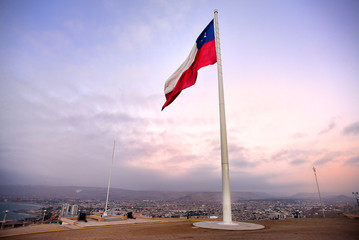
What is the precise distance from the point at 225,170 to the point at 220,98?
13.7ft

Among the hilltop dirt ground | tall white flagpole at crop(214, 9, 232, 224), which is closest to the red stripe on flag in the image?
tall white flagpole at crop(214, 9, 232, 224)

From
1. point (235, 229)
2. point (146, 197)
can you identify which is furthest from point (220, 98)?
point (146, 197)

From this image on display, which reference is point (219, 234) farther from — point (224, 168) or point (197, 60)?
point (197, 60)

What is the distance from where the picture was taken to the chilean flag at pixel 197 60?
12.5 meters

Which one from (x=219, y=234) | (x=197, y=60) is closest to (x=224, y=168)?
(x=219, y=234)

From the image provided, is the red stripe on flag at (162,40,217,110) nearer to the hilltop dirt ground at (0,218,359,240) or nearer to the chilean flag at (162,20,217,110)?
the chilean flag at (162,20,217,110)

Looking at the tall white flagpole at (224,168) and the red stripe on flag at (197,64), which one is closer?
the tall white flagpole at (224,168)

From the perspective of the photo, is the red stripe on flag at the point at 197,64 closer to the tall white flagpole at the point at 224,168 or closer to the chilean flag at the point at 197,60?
the chilean flag at the point at 197,60

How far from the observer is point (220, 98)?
37.1 feet

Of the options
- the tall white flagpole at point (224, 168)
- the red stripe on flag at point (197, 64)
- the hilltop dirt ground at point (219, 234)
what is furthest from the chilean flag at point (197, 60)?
the hilltop dirt ground at point (219, 234)

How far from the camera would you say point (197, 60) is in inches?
515

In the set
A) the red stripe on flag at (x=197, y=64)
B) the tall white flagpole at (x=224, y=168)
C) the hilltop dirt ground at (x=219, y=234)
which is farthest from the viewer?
the red stripe on flag at (x=197, y=64)

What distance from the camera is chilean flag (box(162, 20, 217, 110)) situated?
12.5m

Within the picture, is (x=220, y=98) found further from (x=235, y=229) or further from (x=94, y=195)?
(x=94, y=195)
